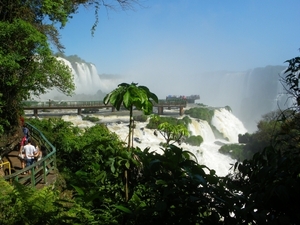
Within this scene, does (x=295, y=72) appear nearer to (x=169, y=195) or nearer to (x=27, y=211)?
(x=169, y=195)

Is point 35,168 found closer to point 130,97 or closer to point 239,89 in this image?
point 130,97

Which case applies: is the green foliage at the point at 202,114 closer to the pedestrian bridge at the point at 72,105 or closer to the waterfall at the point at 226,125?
the waterfall at the point at 226,125

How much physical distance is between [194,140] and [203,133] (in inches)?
121

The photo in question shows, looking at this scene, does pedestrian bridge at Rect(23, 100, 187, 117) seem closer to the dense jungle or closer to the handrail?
the handrail

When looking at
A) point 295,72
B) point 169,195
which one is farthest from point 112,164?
point 295,72

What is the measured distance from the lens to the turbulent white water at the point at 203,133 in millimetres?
23969

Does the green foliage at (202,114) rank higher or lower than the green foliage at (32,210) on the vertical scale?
lower

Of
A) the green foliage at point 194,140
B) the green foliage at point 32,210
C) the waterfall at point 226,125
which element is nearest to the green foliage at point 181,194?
the green foliage at point 32,210

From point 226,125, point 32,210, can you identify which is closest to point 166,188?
point 32,210

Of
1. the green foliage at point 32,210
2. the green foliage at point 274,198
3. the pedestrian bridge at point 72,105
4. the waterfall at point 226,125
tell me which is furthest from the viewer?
the waterfall at point 226,125

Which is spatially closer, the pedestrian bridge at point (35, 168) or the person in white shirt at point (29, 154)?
the pedestrian bridge at point (35, 168)

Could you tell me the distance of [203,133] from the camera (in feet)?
102

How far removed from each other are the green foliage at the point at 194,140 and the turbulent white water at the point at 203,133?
0.56 m

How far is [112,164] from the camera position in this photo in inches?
75.4
